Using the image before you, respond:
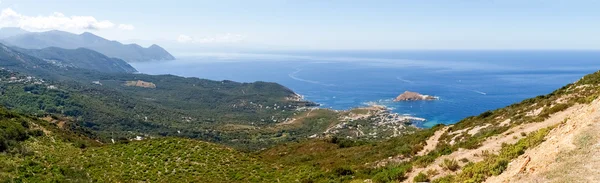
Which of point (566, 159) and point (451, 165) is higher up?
point (566, 159)

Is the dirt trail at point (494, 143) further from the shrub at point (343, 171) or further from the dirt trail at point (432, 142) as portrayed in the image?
the shrub at point (343, 171)

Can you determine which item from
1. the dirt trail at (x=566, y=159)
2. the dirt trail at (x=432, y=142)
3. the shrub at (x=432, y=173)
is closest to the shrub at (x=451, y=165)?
the shrub at (x=432, y=173)

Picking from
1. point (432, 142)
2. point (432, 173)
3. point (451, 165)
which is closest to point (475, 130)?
point (432, 142)

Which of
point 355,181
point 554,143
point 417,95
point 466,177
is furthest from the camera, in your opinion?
point 417,95

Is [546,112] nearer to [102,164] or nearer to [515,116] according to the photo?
[515,116]

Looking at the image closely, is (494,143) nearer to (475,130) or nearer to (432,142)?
(475,130)

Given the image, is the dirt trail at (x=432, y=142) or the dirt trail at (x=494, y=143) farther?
the dirt trail at (x=432, y=142)

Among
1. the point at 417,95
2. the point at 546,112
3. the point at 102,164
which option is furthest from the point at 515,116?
the point at 417,95

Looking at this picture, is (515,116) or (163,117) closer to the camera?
(515,116)
